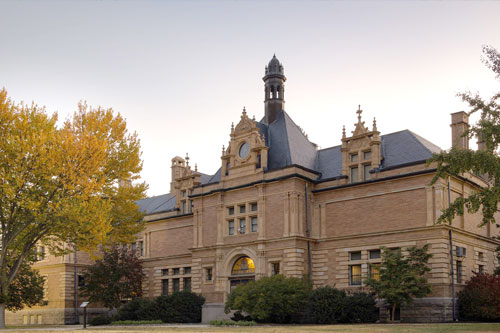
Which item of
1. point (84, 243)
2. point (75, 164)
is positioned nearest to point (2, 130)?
point (75, 164)

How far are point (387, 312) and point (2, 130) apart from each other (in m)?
25.1

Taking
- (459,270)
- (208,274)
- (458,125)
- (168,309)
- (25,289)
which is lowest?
(168,309)

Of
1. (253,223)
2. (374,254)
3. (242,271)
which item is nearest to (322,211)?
(374,254)

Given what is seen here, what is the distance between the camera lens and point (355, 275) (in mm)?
39750

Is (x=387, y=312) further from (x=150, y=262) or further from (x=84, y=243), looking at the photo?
(x=150, y=262)

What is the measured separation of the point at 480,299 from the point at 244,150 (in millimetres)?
20204

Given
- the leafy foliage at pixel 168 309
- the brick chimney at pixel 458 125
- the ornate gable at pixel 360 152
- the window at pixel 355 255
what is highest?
the brick chimney at pixel 458 125

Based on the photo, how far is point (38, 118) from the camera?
31.4m

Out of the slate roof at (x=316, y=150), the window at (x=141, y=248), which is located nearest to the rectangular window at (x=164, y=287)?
the window at (x=141, y=248)

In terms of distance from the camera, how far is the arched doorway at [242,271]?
43.3 m

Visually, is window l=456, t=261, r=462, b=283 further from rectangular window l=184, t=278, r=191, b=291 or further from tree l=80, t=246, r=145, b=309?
tree l=80, t=246, r=145, b=309

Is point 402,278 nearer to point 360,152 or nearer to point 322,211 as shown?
point 322,211

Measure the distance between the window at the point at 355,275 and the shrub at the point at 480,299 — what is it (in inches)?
259

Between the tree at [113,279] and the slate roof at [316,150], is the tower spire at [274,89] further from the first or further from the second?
the tree at [113,279]
